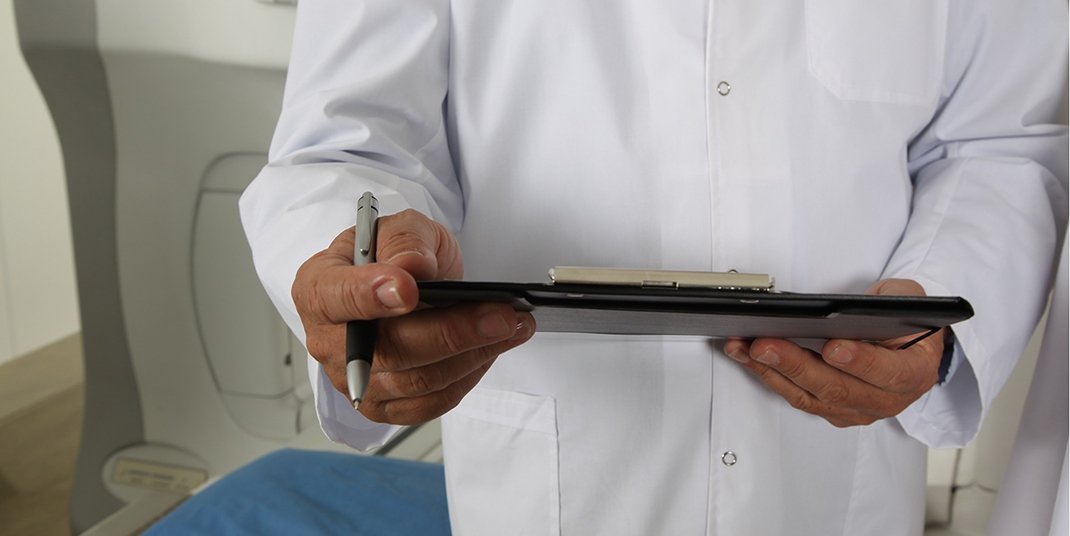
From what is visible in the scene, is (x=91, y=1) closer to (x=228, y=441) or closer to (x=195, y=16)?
(x=195, y=16)

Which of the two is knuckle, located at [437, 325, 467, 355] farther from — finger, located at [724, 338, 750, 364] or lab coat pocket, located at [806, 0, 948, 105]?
lab coat pocket, located at [806, 0, 948, 105]

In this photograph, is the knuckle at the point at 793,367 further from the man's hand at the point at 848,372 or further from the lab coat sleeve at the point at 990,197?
the lab coat sleeve at the point at 990,197

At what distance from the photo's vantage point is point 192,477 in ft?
5.79

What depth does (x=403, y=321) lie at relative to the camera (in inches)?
22.3

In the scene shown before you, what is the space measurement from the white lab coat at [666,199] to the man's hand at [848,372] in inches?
2.3

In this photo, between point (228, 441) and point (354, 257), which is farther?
point (228, 441)

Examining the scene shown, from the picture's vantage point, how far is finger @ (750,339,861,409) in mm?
722

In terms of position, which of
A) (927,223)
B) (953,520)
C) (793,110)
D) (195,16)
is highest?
(195,16)

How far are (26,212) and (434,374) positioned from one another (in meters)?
1.05

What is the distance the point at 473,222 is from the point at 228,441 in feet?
3.63

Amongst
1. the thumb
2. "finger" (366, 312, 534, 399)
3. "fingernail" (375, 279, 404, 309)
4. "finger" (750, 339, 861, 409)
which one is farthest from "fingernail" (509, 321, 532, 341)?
the thumb

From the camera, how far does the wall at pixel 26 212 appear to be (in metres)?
1.34

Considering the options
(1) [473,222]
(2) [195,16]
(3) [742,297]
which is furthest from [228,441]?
(3) [742,297]

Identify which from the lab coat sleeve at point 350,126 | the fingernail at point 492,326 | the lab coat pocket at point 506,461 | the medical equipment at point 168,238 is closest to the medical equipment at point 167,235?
the medical equipment at point 168,238
